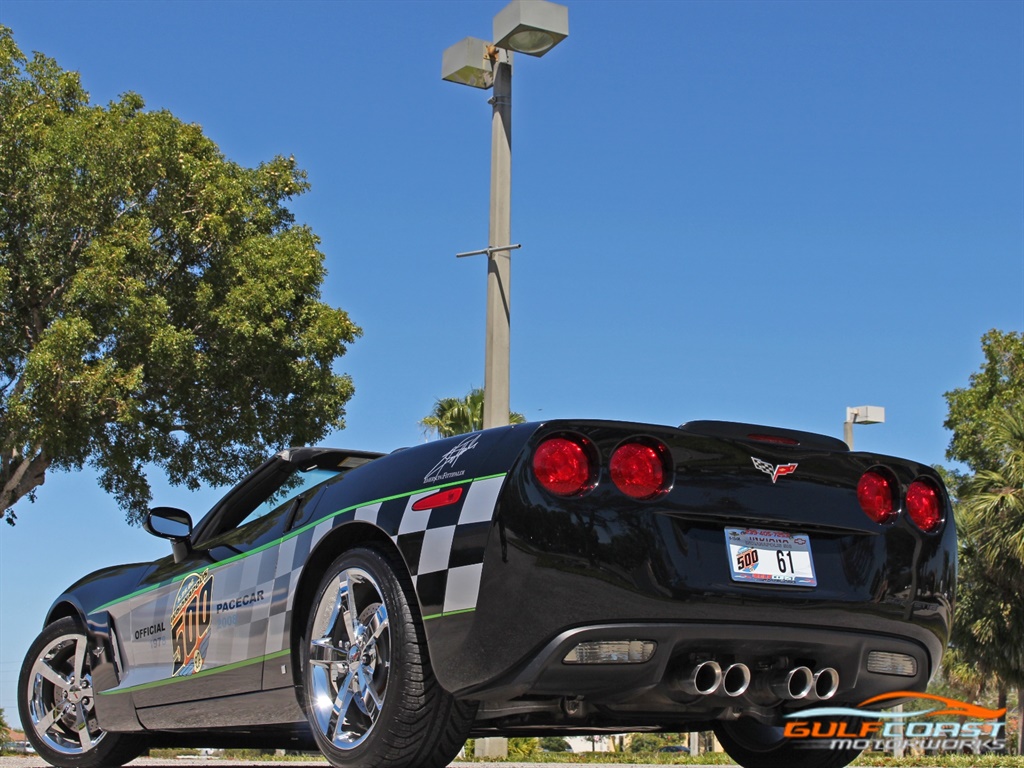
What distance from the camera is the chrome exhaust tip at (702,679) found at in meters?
3.73

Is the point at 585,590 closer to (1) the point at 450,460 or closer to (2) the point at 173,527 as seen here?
(1) the point at 450,460

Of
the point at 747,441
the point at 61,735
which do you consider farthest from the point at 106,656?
the point at 747,441

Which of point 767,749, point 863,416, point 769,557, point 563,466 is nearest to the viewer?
point 563,466

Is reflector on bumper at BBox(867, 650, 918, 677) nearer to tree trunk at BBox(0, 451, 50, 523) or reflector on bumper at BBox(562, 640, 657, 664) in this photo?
reflector on bumper at BBox(562, 640, 657, 664)

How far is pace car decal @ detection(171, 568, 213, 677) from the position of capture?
16.4ft

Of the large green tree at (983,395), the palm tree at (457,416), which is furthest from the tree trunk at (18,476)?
the large green tree at (983,395)

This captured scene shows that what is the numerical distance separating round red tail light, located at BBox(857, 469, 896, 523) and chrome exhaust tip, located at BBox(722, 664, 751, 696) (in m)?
0.70

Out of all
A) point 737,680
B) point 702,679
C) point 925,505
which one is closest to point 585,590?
point 702,679

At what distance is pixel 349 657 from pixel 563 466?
0.99 m

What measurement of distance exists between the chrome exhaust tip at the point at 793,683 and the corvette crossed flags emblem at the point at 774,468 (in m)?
0.57

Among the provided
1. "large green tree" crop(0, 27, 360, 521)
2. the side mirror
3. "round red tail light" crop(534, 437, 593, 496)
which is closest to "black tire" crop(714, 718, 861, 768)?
"round red tail light" crop(534, 437, 593, 496)

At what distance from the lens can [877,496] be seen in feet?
13.9

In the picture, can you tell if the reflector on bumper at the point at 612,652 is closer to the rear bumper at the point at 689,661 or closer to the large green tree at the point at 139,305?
the rear bumper at the point at 689,661

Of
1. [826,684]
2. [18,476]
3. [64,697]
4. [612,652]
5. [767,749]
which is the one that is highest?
[18,476]
